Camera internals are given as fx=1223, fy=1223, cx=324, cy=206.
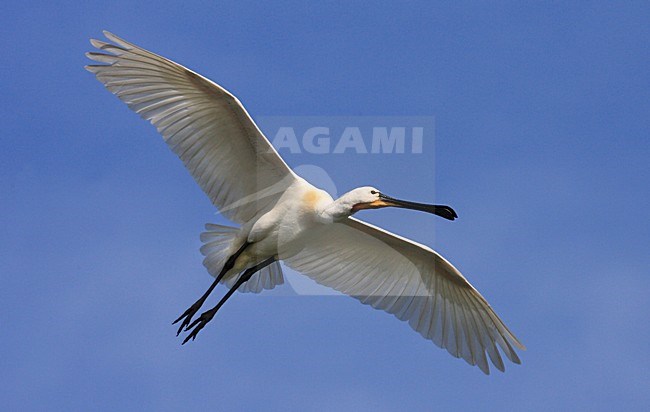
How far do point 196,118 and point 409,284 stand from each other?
11.7ft

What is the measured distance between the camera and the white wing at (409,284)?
15.3 meters

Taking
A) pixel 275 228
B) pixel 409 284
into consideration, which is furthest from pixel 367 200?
pixel 409 284

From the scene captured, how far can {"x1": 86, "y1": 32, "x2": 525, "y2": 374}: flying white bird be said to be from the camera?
14461mm

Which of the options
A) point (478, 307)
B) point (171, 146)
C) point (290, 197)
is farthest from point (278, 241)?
point (478, 307)

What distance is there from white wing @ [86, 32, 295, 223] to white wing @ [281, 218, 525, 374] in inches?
44.0

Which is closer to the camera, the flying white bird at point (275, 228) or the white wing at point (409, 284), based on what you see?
the flying white bird at point (275, 228)

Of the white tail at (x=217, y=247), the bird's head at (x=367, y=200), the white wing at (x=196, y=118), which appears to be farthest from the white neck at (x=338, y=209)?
the white tail at (x=217, y=247)

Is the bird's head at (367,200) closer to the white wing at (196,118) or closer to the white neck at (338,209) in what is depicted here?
the white neck at (338,209)

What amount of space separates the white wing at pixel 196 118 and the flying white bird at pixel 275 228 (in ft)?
0.04

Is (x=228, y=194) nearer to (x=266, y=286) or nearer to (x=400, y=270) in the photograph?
(x=266, y=286)

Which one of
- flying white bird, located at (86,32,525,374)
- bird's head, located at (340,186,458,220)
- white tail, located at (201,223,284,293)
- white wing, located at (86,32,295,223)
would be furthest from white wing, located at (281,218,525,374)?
white wing, located at (86,32,295,223)

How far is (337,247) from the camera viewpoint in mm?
15805

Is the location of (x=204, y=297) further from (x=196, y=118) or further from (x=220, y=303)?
(x=196, y=118)

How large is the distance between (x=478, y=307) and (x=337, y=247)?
1959mm
